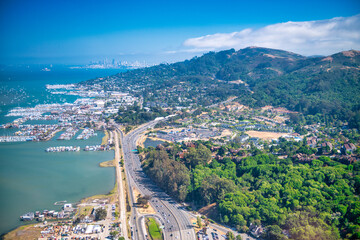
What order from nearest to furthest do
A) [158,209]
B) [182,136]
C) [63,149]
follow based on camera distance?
[158,209] < [63,149] < [182,136]

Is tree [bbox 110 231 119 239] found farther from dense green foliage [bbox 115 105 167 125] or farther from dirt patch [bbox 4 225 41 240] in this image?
dense green foliage [bbox 115 105 167 125]

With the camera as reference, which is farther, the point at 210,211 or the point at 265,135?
the point at 265,135

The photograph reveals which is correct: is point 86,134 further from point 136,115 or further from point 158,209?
point 158,209

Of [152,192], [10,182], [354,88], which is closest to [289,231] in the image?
[152,192]

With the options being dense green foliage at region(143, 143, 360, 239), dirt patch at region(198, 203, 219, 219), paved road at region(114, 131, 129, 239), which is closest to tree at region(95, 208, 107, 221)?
paved road at region(114, 131, 129, 239)

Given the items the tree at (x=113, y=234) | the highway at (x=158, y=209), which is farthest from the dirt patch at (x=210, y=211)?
the tree at (x=113, y=234)

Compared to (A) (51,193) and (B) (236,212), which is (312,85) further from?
(A) (51,193)

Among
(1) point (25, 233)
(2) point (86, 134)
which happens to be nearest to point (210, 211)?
(1) point (25, 233)
